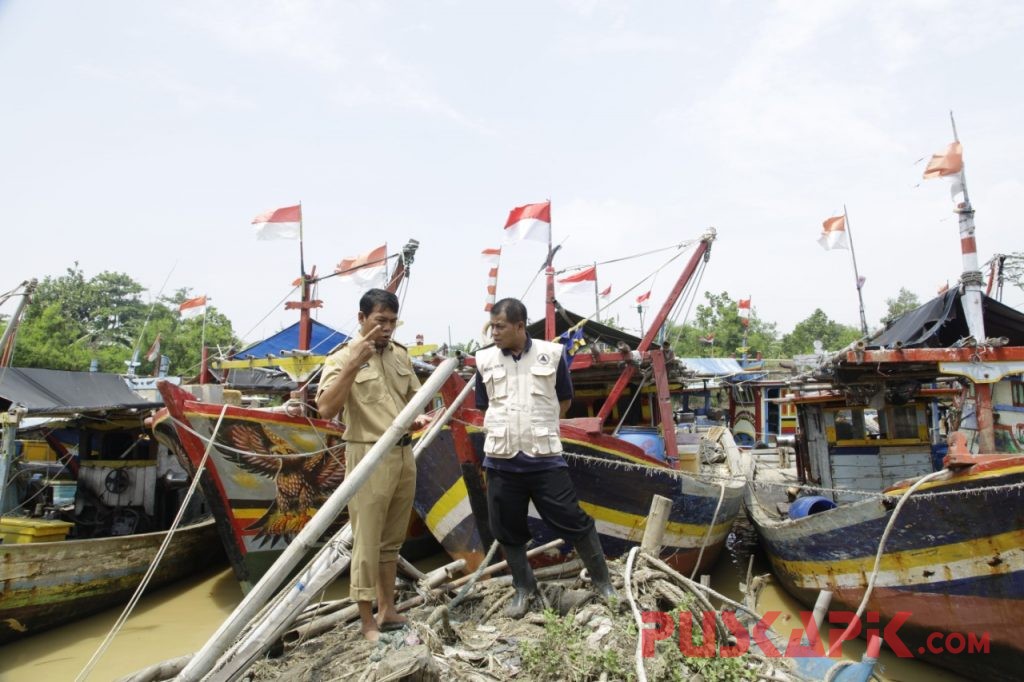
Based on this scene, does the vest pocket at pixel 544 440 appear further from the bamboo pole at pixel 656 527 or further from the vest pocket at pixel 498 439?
the bamboo pole at pixel 656 527

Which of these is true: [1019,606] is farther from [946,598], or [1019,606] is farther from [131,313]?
[131,313]

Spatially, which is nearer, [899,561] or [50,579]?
[899,561]

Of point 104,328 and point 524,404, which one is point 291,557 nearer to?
point 524,404

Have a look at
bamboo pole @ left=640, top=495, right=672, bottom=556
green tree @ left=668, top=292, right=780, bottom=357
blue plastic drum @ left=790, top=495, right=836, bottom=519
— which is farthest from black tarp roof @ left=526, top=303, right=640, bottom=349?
green tree @ left=668, top=292, right=780, bottom=357

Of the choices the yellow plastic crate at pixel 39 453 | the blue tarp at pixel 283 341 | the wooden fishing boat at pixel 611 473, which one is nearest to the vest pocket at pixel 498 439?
the wooden fishing boat at pixel 611 473

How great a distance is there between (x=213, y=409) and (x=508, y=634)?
419cm

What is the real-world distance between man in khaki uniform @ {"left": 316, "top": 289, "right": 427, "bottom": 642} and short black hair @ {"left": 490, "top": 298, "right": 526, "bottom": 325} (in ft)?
1.76

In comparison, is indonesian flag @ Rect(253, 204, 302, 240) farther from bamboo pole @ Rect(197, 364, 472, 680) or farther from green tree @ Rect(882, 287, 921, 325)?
green tree @ Rect(882, 287, 921, 325)

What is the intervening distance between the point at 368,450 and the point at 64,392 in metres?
5.84

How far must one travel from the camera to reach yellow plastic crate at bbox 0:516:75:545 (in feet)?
21.8

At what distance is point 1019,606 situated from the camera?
418cm

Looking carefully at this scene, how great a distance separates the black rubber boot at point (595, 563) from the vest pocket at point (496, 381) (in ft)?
2.83

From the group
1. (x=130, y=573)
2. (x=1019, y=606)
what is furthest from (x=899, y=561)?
(x=130, y=573)

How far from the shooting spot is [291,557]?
2297mm
